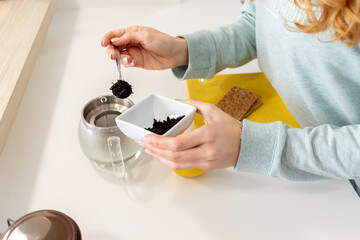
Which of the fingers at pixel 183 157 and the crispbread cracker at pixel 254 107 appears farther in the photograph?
the crispbread cracker at pixel 254 107

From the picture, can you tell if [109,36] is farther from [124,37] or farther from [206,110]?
[206,110]

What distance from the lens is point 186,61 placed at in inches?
37.1

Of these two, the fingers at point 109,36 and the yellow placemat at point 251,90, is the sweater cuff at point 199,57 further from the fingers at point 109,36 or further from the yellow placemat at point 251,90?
the fingers at point 109,36

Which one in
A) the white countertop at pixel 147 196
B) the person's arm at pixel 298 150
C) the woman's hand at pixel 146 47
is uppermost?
the woman's hand at pixel 146 47

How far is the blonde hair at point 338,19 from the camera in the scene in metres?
0.58

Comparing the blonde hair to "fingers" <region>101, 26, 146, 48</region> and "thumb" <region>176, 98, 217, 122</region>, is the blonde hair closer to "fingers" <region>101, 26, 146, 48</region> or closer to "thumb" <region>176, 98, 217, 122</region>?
"thumb" <region>176, 98, 217, 122</region>

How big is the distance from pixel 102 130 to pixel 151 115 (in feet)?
0.42

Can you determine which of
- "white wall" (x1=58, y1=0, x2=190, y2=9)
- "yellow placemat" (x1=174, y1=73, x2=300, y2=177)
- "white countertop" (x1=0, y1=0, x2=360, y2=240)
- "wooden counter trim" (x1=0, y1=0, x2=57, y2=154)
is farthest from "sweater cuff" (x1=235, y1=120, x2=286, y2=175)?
"white wall" (x1=58, y1=0, x2=190, y2=9)

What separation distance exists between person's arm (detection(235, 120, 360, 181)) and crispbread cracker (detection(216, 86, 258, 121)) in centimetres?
25

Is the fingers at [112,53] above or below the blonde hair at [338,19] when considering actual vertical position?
below

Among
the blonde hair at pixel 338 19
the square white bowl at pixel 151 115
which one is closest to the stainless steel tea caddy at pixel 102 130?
the square white bowl at pixel 151 115

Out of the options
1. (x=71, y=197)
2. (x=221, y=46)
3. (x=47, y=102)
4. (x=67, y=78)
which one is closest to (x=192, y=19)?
(x=221, y=46)

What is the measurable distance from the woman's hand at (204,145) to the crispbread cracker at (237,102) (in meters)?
0.26

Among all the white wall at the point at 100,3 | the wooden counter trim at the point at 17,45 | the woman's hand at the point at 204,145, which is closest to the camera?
the woman's hand at the point at 204,145
